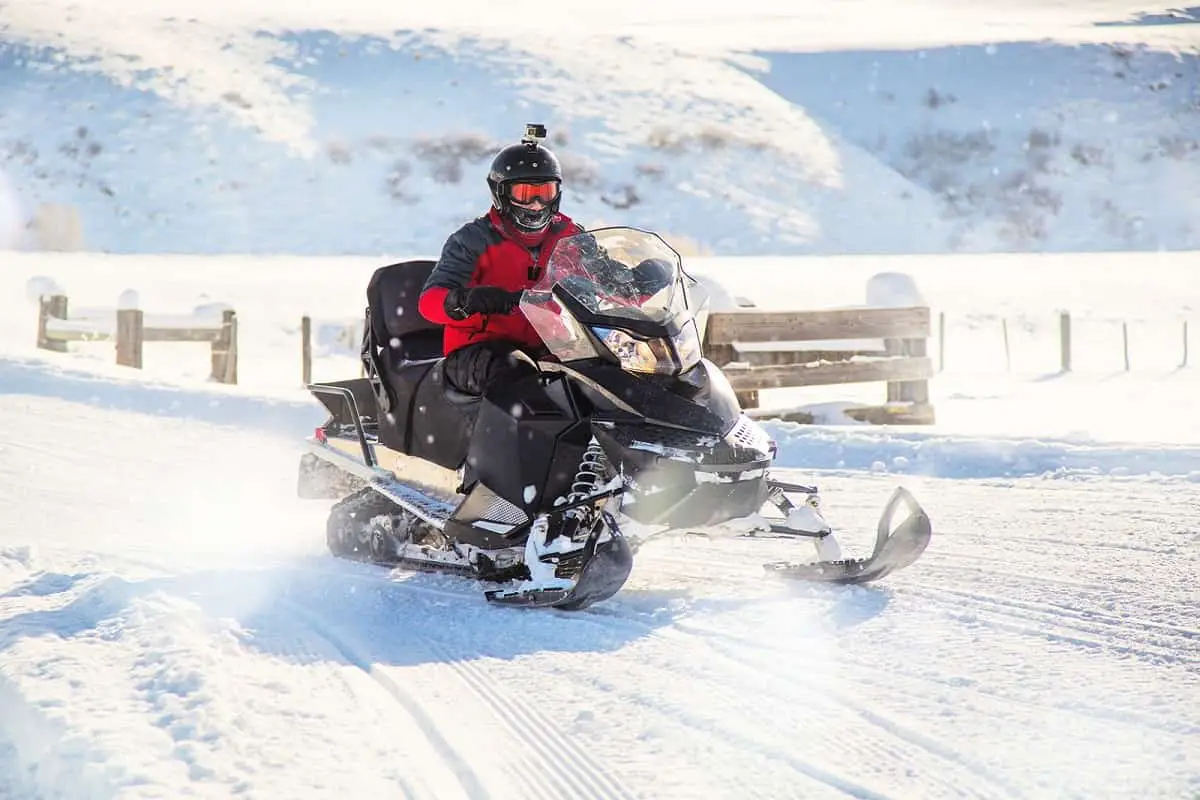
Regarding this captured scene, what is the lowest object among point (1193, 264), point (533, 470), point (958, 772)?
point (958, 772)

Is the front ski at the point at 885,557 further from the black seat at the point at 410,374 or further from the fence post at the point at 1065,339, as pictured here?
the fence post at the point at 1065,339

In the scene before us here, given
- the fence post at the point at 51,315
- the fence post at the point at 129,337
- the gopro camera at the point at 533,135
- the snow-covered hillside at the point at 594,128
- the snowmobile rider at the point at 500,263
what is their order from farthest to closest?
the snow-covered hillside at the point at 594,128
the fence post at the point at 51,315
the fence post at the point at 129,337
the gopro camera at the point at 533,135
the snowmobile rider at the point at 500,263

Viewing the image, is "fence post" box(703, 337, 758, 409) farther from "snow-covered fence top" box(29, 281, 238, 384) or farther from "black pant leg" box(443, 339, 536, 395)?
"snow-covered fence top" box(29, 281, 238, 384)

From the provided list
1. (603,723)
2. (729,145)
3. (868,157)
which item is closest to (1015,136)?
(868,157)

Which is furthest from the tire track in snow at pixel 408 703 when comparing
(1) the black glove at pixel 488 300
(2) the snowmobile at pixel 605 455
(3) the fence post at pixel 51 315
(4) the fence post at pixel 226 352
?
(3) the fence post at pixel 51 315

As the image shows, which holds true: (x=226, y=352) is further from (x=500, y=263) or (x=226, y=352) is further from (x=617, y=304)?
(x=617, y=304)

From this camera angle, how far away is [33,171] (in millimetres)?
44094

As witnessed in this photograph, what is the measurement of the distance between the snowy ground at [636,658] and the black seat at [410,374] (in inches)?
23.4

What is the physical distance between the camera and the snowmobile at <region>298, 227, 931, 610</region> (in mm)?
4867

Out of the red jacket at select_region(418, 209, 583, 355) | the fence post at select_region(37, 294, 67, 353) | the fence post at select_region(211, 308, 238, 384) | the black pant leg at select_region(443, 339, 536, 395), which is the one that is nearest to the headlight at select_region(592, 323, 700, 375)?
the black pant leg at select_region(443, 339, 536, 395)

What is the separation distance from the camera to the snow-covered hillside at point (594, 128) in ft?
145

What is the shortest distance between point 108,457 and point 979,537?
5901mm

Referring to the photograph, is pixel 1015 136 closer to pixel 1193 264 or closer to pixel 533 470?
pixel 1193 264

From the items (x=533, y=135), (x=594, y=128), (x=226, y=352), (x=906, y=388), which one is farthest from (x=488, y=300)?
(x=594, y=128)
